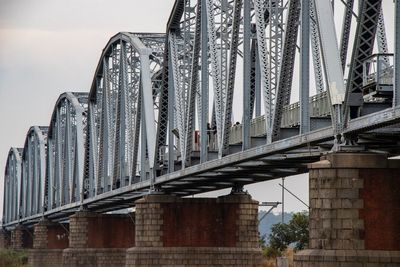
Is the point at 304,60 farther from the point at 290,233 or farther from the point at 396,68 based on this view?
the point at 290,233

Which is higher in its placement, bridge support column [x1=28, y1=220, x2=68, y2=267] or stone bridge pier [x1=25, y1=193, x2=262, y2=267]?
bridge support column [x1=28, y1=220, x2=68, y2=267]

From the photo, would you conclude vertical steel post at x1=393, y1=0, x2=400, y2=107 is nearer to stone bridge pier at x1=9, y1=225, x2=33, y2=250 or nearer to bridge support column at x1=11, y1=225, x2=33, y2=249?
stone bridge pier at x1=9, y1=225, x2=33, y2=250

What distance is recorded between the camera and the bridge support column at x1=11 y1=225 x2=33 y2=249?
182750 mm

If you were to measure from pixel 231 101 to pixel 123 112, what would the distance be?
118 ft

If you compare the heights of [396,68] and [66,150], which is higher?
[66,150]

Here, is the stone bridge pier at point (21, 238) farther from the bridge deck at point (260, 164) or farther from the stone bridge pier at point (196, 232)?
the stone bridge pier at point (196, 232)

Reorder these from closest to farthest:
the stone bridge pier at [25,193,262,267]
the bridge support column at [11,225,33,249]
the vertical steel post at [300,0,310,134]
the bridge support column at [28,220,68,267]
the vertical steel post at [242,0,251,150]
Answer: the vertical steel post at [300,0,310,134] → the vertical steel post at [242,0,251,150] → the stone bridge pier at [25,193,262,267] → the bridge support column at [28,220,68,267] → the bridge support column at [11,225,33,249]

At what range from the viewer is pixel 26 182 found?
19112 cm

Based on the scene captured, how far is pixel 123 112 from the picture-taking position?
10006 cm

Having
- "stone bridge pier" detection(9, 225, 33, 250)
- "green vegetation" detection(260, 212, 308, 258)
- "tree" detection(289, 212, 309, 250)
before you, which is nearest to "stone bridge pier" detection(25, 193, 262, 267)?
"green vegetation" detection(260, 212, 308, 258)

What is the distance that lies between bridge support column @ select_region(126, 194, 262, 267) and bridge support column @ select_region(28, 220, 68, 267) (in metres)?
60.6

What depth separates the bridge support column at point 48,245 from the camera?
5610 inches

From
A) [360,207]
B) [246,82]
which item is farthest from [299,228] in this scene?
[360,207]

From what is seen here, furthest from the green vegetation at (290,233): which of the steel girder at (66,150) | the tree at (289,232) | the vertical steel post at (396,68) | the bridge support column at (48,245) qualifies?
the vertical steel post at (396,68)
